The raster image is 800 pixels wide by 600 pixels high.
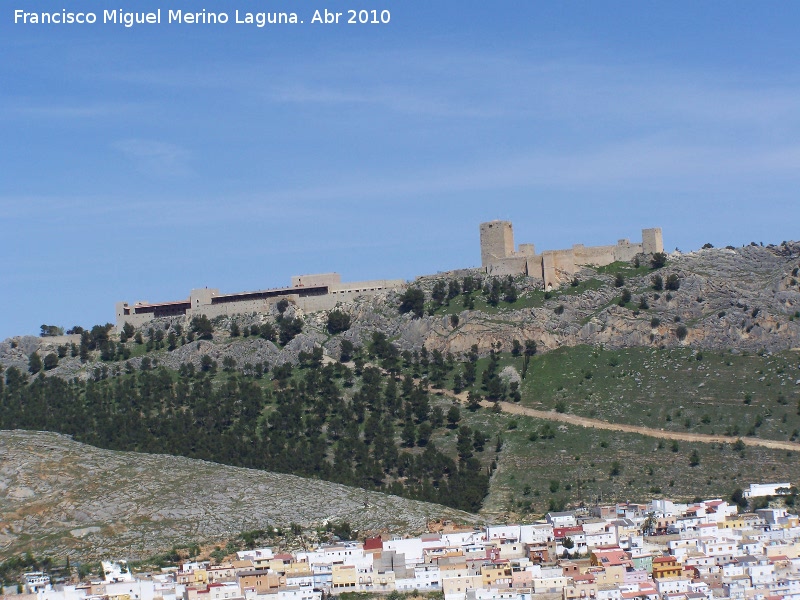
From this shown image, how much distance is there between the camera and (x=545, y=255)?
12462 cm

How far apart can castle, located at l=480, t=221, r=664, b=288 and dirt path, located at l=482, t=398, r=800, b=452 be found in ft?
49.1

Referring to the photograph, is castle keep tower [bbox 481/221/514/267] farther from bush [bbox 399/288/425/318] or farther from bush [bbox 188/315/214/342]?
bush [bbox 188/315/214/342]

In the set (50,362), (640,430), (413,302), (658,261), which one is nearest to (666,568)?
(640,430)

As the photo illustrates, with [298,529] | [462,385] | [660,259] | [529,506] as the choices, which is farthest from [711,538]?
[660,259]

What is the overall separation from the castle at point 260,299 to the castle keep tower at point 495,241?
6.29 metres

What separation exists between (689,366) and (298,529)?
100ft

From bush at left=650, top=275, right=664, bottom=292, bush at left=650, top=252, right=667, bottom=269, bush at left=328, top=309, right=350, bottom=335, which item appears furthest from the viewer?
bush at left=328, top=309, right=350, bottom=335

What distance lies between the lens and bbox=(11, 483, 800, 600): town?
261 ft

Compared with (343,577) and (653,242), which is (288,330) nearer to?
(653,242)

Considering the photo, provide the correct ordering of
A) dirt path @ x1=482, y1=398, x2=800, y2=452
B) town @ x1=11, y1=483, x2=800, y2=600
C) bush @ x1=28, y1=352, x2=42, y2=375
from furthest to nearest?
bush @ x1=28, y1=352, x2=42, y2=375
dirt path @ x1=482, y1=398, x2=800, y2=452
town @ x1=11, y1=483, x2=800, y2=600

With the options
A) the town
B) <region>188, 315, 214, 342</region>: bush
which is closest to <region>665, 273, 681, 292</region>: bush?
the town

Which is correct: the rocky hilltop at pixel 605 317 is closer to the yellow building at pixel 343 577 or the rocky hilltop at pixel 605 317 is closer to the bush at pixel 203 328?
the bush at pixel 203 328

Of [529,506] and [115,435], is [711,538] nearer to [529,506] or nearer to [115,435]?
[529,506]

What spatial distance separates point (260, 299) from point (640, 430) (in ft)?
120
